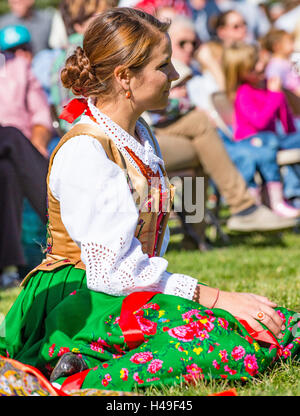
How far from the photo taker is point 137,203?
2480 mm

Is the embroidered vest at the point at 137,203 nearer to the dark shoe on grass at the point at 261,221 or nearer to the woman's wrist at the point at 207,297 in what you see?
the woman's wrist at the point at 207,297

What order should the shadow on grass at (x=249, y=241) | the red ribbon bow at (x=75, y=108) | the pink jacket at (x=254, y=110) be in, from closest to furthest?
1. the red ribbon bow at (x=75, y=108)
2. the shadow on grass at (x=249, y=241)
3. the pink jacket at (x=254, y=110)

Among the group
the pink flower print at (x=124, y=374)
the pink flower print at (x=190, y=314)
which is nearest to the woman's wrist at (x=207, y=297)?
the pink flower print at (x=190, y=314)

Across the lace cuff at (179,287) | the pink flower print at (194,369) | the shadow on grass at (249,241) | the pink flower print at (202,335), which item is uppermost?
the lace cuff at (179,287)

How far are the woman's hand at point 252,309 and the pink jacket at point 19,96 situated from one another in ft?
10.8

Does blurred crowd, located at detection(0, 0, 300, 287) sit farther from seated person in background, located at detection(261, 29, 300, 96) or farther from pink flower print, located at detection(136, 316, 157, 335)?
pink flower print, located at detection(136, 316, 157, 335)

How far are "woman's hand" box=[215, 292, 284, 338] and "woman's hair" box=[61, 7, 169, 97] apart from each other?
0.83 metres

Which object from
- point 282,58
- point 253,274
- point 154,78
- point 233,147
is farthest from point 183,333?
point 282,58

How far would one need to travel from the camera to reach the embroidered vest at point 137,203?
2.44 metres

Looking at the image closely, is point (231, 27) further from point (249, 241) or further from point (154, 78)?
point (154, 78)

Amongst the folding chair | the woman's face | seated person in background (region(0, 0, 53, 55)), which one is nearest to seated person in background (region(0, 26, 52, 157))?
the folding chair

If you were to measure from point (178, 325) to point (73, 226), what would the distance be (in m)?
0.45

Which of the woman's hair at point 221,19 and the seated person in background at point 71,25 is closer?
the seated person in background at point 71,25

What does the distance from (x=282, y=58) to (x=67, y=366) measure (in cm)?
643
